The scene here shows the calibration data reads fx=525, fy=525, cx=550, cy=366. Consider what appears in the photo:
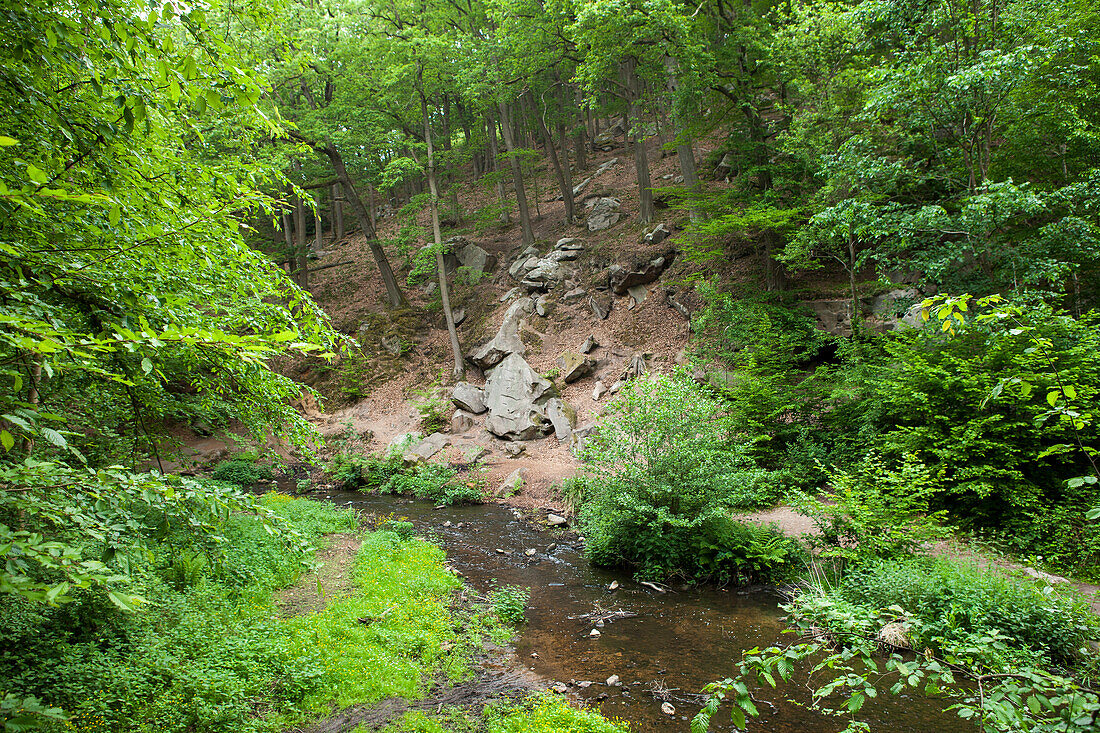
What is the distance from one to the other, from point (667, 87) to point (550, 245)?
7.67 meters

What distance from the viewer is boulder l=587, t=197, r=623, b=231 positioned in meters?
22.0

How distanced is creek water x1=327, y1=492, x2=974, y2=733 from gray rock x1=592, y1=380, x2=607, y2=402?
5.90 m

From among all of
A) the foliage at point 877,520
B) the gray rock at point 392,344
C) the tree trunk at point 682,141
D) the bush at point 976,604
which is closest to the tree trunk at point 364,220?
the gray rock at point 392,344

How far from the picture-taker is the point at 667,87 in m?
17.3

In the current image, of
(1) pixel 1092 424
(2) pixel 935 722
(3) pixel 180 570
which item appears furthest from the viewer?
(1) pixel 1092 424

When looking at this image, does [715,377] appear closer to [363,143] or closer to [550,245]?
[550,245]

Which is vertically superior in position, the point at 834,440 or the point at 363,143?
the point at 363,143

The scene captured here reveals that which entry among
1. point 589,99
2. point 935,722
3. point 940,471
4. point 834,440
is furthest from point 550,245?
point 935,722

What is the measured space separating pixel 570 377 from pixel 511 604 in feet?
33.0

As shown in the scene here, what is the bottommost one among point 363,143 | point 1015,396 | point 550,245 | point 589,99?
point 1015,396

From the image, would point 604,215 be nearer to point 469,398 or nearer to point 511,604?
point 469,398

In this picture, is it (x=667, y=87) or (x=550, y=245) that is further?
(x=550, y=245)

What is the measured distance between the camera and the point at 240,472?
1534 centimetres

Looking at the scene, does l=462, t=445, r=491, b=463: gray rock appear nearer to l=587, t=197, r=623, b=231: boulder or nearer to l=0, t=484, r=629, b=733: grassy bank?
l=0, t=484, r=629, b=733: grassy bank
